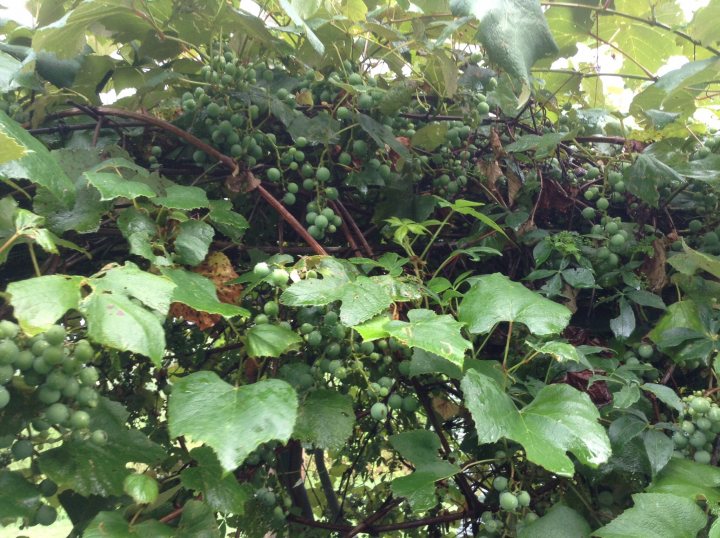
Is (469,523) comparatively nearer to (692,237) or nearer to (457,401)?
(457,401)

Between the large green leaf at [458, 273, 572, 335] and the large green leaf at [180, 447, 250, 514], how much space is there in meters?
0.50

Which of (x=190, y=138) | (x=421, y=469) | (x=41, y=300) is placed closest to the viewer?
(x=41, y=300)

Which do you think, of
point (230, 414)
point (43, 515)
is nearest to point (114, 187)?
point (230, 414)

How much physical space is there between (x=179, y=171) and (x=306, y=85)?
38 cm

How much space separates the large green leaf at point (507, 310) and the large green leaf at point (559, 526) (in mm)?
325

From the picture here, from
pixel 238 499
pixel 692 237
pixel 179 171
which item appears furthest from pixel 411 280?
pixel 692 237

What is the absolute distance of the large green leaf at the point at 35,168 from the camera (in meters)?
0.91

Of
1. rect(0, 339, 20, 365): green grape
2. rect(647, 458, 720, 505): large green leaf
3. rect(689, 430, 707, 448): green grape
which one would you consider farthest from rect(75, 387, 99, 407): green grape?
rect(689, 430, 707, 448): green grape

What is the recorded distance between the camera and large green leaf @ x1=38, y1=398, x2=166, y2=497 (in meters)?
0.89

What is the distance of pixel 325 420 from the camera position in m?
1.02

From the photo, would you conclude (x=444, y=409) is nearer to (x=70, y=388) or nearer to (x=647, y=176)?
(x=647, y=176)

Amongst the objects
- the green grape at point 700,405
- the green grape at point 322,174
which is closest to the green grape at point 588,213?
the green grape at point 700,405

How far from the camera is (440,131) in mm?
1394

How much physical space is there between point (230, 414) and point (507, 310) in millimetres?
Result: 537
